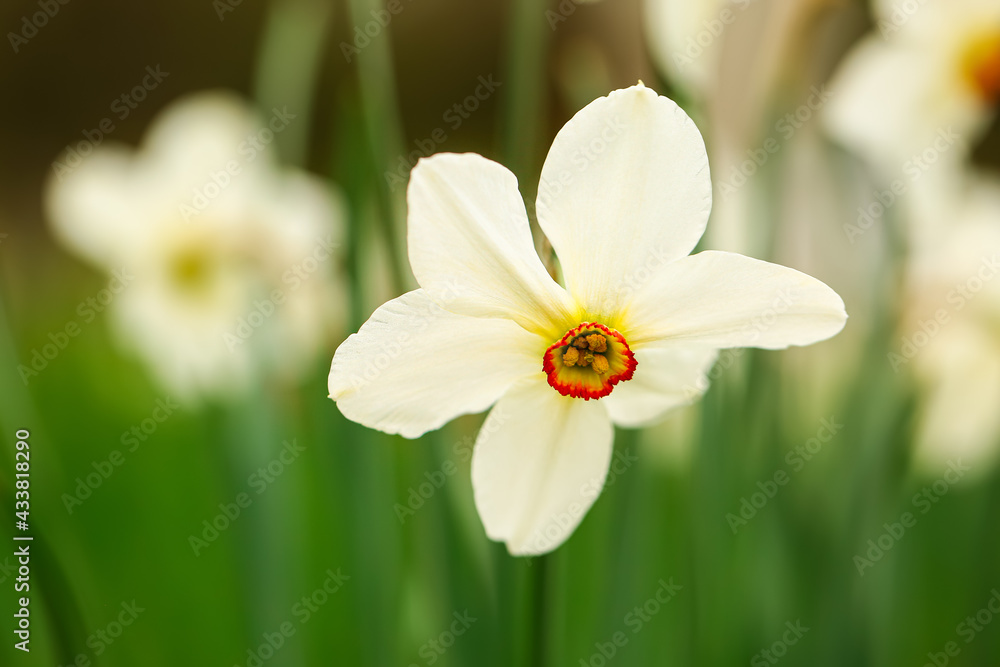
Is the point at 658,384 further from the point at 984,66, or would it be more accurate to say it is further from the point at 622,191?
the point at 984,66

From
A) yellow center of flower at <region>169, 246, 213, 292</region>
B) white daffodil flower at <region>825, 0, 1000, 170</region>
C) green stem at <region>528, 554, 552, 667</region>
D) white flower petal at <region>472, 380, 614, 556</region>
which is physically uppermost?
white daffodil flower at <region>825, 0, 1000, 170</region>

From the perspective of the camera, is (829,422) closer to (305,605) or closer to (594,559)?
(594,559)

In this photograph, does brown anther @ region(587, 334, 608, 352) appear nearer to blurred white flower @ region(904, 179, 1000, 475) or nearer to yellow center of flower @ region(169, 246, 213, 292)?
blurred white flower @ region(904, 179, 1000, 475)

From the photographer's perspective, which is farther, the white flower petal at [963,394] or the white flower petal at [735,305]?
the white flower petal at [963,394]

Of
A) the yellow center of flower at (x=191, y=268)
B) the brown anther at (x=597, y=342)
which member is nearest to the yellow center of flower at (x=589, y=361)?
the brown anther at (x=597, y=342)

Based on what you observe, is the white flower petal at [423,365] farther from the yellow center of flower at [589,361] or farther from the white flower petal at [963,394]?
the white flower petal at [963,394]

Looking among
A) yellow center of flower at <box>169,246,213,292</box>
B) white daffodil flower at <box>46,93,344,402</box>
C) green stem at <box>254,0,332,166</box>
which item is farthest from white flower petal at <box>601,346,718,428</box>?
yellow center of flower at <box>169,246,213,292</box>
